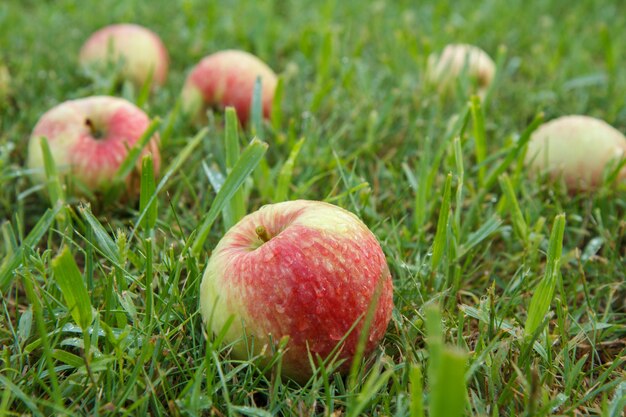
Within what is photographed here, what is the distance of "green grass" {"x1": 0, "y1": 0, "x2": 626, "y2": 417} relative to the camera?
1.25 m

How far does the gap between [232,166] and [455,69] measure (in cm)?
145

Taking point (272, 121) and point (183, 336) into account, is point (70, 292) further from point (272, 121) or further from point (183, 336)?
point (272, 121)

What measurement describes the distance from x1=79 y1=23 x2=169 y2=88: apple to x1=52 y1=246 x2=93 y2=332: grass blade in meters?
1.75

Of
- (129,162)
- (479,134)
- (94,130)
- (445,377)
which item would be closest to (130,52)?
(94,130)

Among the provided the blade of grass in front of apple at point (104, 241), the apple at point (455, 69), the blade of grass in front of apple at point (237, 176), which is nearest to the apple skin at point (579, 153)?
the apple at point (455, 69)

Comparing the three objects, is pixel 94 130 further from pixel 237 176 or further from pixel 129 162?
pixel 237 176

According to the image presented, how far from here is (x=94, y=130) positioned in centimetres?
201

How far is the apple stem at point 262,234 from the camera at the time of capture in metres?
1.33

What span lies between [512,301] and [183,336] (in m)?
0.79

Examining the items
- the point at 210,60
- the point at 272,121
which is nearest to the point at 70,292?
the point at 272,121

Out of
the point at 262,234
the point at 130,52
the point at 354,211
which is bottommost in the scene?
the point at 354,211

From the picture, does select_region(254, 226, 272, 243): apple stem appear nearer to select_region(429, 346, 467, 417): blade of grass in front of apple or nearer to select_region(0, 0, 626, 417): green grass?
select_region(0, 0, 626, 417): green grass

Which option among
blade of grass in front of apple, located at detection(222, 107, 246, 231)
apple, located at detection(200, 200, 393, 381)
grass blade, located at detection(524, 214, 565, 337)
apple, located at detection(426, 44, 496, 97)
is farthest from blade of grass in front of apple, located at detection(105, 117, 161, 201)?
apple, located at detection(426, 44, 496, 97)

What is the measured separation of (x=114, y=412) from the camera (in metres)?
1.15
